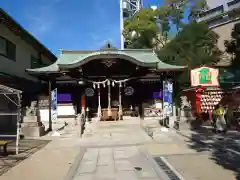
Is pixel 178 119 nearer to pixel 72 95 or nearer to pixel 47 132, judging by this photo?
pixel 47 132

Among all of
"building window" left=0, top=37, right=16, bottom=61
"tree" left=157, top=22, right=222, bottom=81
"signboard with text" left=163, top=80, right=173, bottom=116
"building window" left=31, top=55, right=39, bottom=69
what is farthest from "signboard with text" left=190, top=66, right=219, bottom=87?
"building window" left=31, top=55, right=39, bottom=69

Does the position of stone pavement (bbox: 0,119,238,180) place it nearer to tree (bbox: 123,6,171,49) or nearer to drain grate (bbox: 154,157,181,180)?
drain grate (bbox: 154,157,181,180)

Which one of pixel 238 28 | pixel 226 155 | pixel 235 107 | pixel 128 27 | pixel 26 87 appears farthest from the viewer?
pixel 128 27

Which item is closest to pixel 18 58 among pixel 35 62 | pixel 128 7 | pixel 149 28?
pixel 35 62

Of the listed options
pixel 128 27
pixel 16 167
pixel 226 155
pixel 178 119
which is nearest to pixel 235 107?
pixel 178 119

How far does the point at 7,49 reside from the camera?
61.5 ft

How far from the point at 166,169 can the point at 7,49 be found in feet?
47.8

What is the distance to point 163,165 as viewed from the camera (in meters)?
8.53

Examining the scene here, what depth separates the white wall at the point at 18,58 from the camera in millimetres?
18188

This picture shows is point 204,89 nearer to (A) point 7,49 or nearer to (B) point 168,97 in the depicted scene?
(B) point 168,97

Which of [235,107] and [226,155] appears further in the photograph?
[235,107]

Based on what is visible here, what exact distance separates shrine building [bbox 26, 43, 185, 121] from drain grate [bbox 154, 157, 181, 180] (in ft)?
40.9

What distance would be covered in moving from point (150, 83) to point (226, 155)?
14275 mm

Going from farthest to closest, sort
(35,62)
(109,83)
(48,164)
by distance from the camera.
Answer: (35,62) → (109,83) → (48,164)
